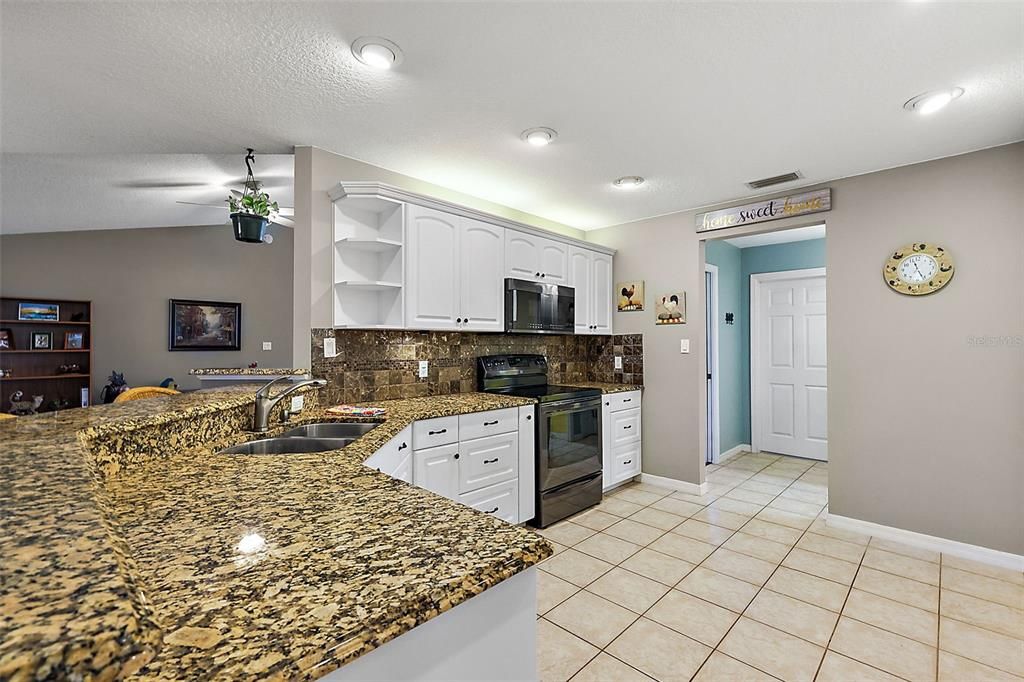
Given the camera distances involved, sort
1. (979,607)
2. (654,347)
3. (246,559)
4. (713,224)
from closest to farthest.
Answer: (246,559)
(979,607)
(713,224)
(654,347)

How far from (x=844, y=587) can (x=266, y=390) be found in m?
3.02

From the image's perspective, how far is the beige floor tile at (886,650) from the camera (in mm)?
1815

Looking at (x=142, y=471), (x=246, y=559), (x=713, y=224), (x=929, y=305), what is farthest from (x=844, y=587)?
(x=142, y=471)

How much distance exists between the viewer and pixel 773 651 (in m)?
1.93

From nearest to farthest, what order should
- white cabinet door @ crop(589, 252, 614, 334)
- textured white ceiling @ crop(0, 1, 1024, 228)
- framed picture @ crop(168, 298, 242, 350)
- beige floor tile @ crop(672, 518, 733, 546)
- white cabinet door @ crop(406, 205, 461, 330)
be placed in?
textured white ceiling @ crop(0, 1, 1024, 228), white cabinet door @ crop(406, 205, 461, 330), beige floor tile @ crop(672, 518, 733, 546), white cabinet door @ crop(589, 252, 614, 334), framed picture @ crop(168, 298, 242, 350)

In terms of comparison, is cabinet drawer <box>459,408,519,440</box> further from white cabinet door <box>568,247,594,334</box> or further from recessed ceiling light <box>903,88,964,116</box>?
recessed ceiling light <box>903,88,964,116</box>

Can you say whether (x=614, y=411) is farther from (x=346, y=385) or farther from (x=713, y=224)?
(x=346, y=385)

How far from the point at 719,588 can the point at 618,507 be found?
1.23 meters

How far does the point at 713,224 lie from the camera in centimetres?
382

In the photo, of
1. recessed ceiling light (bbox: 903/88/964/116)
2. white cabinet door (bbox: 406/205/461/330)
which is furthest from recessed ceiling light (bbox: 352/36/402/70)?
recessed ceiling light (bbox: 903/88/964/116)

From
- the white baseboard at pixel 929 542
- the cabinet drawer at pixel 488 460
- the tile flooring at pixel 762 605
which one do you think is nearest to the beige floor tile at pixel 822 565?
the tile flooring at pixel 762 605

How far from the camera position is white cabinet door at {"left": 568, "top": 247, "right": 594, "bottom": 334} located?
407cm

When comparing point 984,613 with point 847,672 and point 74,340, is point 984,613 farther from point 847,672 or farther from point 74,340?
point 74,340

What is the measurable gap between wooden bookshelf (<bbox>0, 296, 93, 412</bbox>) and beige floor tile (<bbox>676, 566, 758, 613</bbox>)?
287 inches
